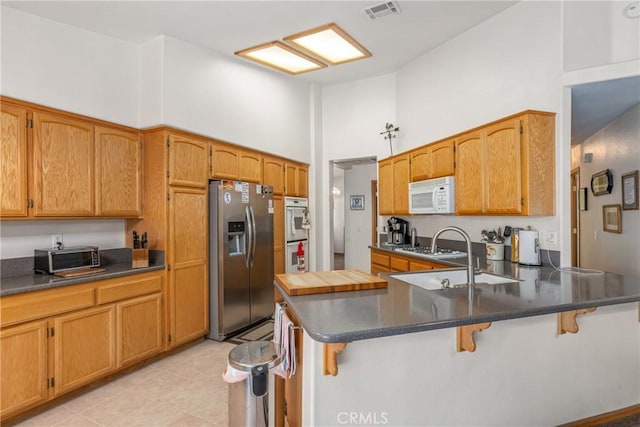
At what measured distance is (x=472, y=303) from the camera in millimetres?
1556

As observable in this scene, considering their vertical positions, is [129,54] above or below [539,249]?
above

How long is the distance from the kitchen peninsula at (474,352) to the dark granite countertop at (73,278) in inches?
66.6

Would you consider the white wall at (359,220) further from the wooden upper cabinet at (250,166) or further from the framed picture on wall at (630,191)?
the framed picture on wall at (630,191)

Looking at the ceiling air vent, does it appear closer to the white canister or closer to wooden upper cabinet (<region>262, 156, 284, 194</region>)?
wooden upper cabinet (<region>262, 156, 284, 194</region>)

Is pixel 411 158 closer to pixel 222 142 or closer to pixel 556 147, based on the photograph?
pixel 556 147

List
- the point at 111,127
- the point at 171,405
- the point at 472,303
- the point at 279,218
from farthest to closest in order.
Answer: the point at 279,218, the point at 111,127, the point at 171,405, the point at 472,303

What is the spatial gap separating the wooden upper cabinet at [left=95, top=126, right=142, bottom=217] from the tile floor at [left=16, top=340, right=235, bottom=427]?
1.42 meters

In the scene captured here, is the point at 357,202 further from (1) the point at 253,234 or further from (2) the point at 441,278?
(2) the point at 441,278

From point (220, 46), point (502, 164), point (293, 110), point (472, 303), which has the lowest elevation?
point (472, 303)

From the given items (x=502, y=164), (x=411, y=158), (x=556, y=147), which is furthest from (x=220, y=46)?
(x=556, y=147)

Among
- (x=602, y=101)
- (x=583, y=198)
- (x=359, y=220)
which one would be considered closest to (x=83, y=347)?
(x=602, y=101)

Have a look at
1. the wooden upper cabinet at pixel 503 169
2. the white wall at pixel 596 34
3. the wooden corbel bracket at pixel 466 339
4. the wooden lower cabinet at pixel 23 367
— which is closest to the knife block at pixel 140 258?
the wooden lower cabinet at pixel 23 367

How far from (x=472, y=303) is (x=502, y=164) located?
5.30 ft

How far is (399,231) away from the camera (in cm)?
461
